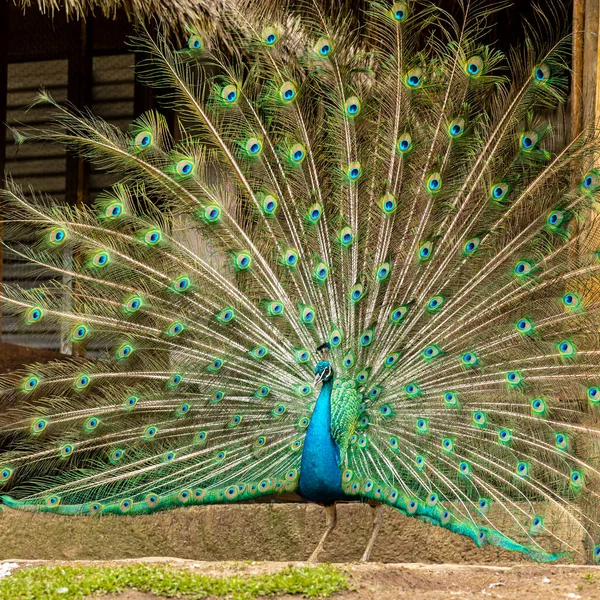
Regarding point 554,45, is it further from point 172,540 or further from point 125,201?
point 172,540

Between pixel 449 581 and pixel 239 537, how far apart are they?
6.57ft

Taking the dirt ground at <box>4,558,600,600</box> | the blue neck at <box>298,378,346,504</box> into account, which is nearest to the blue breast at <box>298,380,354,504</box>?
the blue neck at <box>298,378,346,504</box>

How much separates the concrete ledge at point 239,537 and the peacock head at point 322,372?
137cm

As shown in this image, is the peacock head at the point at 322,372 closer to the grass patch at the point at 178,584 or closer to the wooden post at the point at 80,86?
the grass patch at the point at 178,584

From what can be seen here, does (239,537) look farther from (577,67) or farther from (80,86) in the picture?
(80,86)

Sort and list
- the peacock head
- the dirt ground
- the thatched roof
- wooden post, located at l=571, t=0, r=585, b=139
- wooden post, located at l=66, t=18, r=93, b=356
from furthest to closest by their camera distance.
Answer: wooden post, located at l=66, t=18, r=93, b=356, wooden post, located at l=571, t=0, r=585, b=139, the thatched roof, the peacock head, the dirt ground

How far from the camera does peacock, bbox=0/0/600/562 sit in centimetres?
623

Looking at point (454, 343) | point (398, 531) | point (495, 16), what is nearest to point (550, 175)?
point (454, 343)

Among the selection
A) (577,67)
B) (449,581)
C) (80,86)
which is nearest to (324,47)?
(577,67)

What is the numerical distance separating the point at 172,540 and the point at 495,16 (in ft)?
16.7

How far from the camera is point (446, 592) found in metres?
4.91

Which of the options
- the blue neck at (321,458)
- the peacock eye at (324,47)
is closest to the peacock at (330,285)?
the peacock eye at (324,47)

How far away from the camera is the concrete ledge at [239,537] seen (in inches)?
272

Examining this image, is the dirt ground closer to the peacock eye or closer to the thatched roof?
the peacock eye
